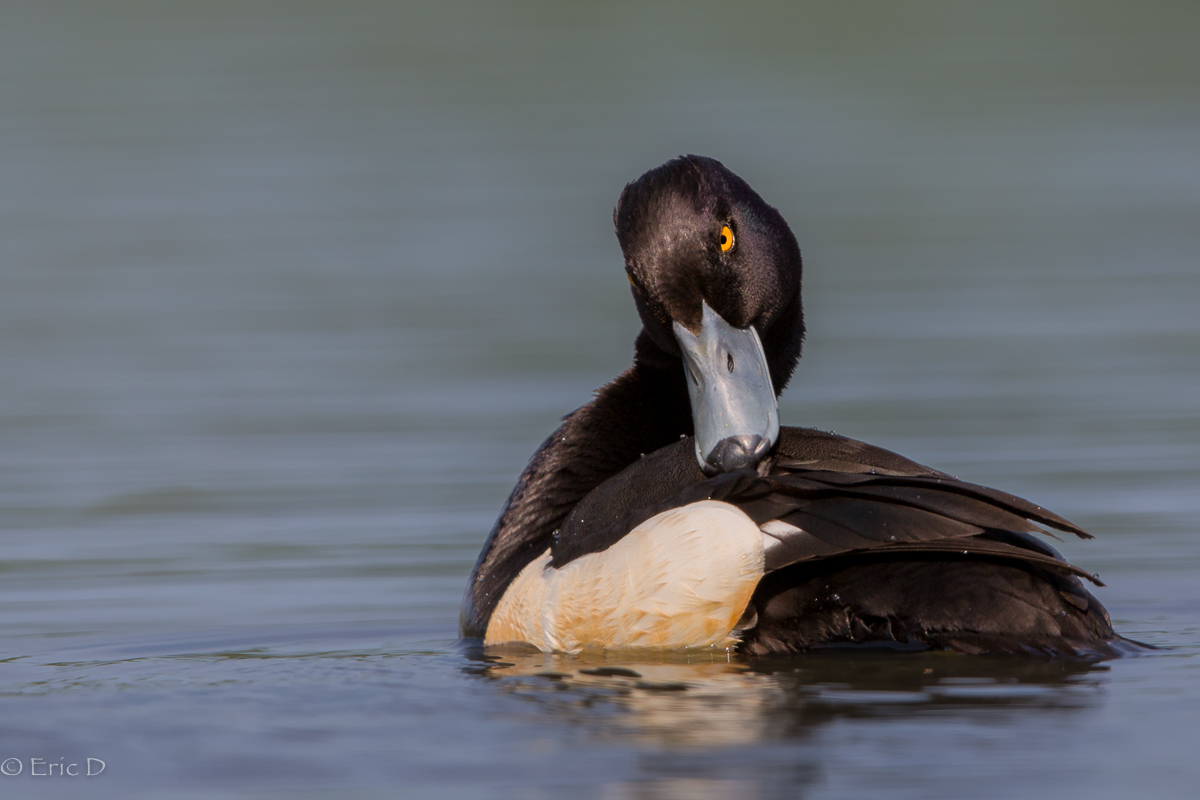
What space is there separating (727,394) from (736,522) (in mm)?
600

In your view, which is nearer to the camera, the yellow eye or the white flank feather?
the white flank feather

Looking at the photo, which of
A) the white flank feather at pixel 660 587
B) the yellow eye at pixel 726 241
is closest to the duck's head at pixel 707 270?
the yellow eye at pixel 726 241

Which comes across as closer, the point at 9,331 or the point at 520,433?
the point at 520,433

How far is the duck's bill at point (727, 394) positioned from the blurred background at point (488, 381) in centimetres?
58

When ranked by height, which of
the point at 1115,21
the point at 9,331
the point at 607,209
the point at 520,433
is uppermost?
the point at 1115,21

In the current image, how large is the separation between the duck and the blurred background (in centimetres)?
15

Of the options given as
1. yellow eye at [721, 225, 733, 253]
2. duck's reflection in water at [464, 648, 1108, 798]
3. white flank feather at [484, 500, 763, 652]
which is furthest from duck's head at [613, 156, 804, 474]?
duck's reflection in water at [464, 648, 1108, 798]

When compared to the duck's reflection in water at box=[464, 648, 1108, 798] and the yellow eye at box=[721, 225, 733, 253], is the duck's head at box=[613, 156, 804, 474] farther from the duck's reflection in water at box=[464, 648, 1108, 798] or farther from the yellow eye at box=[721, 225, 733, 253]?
the duck's reflection in water at box=[464, 648, 1108, 798]

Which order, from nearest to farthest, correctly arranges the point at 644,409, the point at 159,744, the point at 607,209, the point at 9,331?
the point at 159,744 → the point at 644,409 → the point at 9,331 → the point at 607,209

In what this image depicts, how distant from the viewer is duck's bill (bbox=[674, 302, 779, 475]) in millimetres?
4969

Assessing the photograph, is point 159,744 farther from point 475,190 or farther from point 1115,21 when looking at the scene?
point 1115,21

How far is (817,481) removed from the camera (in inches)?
182

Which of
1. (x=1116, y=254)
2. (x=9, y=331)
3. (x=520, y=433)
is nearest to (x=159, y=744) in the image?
(x=520, y=433)

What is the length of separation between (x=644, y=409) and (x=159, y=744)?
7.59ft
